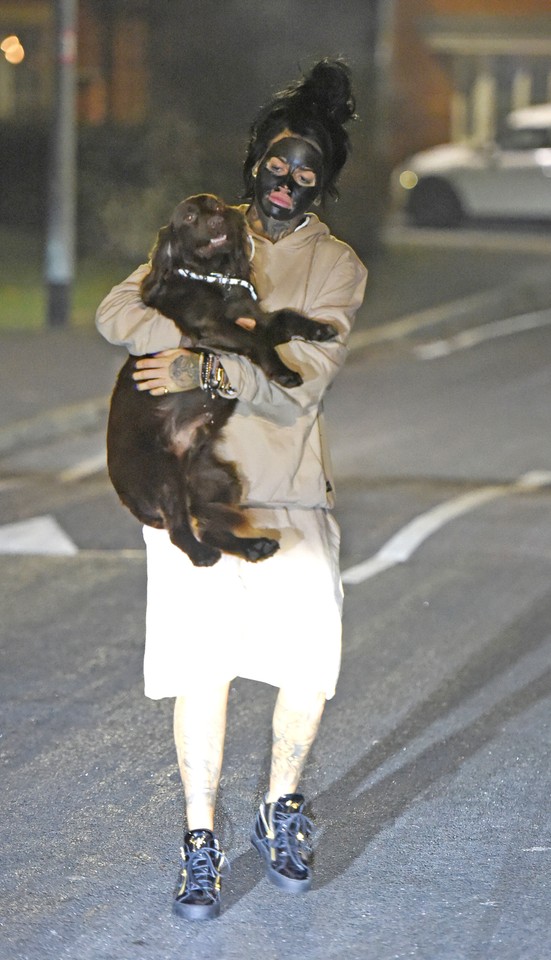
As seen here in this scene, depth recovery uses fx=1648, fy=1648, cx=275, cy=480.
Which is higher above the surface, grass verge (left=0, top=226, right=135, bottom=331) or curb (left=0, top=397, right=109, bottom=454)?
curb (left=0, top=397, right=109, bottom=454)

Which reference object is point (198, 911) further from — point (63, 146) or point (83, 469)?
point (63, 146)

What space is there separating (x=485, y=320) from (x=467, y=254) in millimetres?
Result: 4846

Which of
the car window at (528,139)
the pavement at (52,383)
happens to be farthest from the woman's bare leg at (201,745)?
the car window at (528,139)

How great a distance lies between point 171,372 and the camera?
3971mm

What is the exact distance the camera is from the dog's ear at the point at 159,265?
3.95m

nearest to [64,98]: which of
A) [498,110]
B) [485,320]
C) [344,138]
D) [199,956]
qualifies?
[485,320]

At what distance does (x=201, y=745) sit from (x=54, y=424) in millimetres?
7509

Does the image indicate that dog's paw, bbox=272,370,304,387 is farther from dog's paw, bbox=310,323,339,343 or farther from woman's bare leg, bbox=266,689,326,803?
woman's bare leg, bbox=266,689,326,803

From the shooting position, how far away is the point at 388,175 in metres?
21.9

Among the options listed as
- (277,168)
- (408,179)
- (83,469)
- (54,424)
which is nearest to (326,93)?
(277,168)

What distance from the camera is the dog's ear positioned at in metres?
3.95

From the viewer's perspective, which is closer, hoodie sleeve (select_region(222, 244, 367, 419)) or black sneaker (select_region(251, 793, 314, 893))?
hoodie sleeve (select_region(222, 244, 367, 419))

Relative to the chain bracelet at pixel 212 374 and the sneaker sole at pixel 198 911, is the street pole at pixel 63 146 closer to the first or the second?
the chain bracelet at pixel 212 374

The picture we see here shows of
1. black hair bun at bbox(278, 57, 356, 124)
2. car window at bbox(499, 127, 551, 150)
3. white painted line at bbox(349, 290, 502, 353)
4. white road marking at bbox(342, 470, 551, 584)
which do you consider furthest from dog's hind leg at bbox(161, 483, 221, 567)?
car window at bbox(499, 127, 551, 150)
